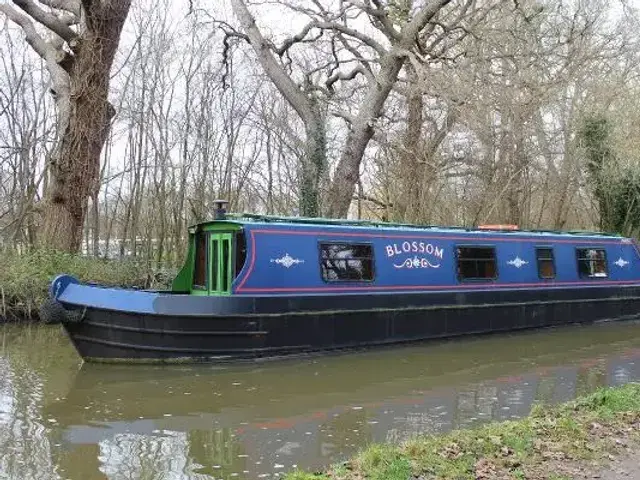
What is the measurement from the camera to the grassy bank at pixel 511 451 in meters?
4.26

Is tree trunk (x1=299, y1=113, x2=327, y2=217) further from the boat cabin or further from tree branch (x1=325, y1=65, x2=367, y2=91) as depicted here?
the boat cabin

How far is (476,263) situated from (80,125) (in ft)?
26.1

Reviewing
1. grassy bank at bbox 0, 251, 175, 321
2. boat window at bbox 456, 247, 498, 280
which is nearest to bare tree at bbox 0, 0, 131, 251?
grassy bank at bbox 0, 251, 175, 321

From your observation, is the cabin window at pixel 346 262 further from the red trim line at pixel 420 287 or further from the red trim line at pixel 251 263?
the red trim line at pixel 251 263

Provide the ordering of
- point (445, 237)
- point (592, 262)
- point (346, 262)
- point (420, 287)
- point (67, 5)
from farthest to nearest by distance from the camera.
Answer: point (67, 5) → point (592, 262) → point (445, 237) → point (420, 287) → point (346, 262)

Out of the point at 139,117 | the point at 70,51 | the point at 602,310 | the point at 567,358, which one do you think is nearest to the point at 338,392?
the point at 567,358

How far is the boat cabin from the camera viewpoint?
953 centimetres

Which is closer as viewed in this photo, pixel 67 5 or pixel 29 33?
pixel 29 33

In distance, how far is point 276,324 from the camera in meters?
9.44

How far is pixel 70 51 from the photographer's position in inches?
575

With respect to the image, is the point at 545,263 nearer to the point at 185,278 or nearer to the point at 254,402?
the point at 185,278

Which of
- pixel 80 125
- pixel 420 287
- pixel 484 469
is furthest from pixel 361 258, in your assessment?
pixel 80 125

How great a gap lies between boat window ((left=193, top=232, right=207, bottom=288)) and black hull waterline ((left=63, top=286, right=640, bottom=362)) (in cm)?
133

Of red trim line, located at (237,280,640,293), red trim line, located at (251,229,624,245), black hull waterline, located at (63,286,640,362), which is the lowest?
black hull waterline, located at (63,286,640,362)
